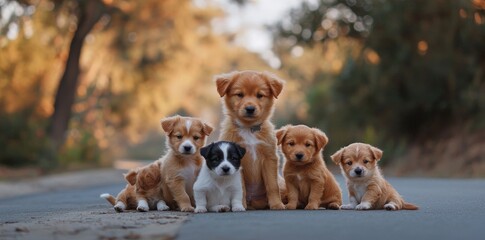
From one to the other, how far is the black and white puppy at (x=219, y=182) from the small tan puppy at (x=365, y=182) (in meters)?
1.48

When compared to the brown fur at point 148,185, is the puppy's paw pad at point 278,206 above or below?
below

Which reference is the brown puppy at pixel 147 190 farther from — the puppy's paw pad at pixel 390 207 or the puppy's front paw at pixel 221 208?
the puppy's paw pad at pixel 390 207

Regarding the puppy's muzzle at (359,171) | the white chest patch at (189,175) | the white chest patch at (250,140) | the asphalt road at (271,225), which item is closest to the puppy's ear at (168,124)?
the white chest patch at (189,175)

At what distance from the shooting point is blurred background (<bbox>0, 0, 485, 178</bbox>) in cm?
2927

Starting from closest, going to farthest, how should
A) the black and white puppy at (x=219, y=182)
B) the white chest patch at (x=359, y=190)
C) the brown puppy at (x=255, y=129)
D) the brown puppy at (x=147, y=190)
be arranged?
1. the black and white puppy at (x=219, y=182)
2. the brown puppy at (x=255, y=129)
3. the white chest patch at (x=359, y=190)
4. the brown puppy at (x=147, y=190)

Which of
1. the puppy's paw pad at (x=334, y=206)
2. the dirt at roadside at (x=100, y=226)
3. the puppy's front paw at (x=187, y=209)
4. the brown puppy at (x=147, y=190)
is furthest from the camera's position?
the brown puppy at (x=147, y=190)

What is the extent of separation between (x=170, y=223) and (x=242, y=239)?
1588 millimetres

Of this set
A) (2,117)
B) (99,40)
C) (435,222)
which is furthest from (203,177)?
(99,40)

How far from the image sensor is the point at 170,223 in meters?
8.85

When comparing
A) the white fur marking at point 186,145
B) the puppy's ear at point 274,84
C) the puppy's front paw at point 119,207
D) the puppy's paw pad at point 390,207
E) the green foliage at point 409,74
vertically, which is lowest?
the puppy's paw pad at point 390,207

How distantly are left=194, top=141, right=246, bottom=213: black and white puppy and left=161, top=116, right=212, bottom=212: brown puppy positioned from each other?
0.99ft

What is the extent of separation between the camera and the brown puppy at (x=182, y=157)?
10.7 m

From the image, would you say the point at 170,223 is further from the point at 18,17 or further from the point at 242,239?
the point at 18,17

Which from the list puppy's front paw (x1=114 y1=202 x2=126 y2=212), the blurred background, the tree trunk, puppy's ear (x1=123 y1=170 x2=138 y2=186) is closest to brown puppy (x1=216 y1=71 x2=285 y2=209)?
puppy's ear (x1=123 y1=170 x2=138 y2=186)
